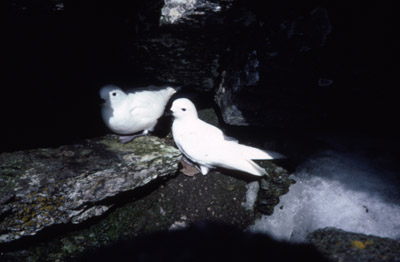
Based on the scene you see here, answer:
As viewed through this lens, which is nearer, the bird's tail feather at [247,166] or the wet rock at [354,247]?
the wet rock at [354,247]

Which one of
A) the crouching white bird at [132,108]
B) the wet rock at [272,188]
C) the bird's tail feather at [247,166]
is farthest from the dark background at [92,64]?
the bird's tail feather at [247,166]

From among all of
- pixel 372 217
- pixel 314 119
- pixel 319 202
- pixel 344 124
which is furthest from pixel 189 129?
pixel 372 217

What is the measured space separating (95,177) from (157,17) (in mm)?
1840

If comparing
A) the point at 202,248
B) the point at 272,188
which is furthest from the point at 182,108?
the point at 202,248

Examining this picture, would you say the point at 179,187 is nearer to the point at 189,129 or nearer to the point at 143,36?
the point at 189,129

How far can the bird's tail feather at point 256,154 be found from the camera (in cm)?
322

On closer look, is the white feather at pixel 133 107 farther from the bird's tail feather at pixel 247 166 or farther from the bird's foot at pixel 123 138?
the bird's tail feather at pixel 247 166

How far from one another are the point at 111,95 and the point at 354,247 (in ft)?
10.2

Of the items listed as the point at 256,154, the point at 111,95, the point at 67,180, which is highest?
the point at 111,95

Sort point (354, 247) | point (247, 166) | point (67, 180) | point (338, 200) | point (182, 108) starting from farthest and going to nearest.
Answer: point (182, 108)
point (247, 166)
point (338, 200)
point (67, 180)
point (354, 247)

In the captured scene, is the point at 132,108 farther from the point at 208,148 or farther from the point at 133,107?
the point at 208,148

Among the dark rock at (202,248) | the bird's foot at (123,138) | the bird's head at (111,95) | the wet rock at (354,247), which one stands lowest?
the dark rock at (202,248)

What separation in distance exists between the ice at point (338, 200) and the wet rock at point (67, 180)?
154 centimetres

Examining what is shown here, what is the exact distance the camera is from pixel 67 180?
2455 mm
